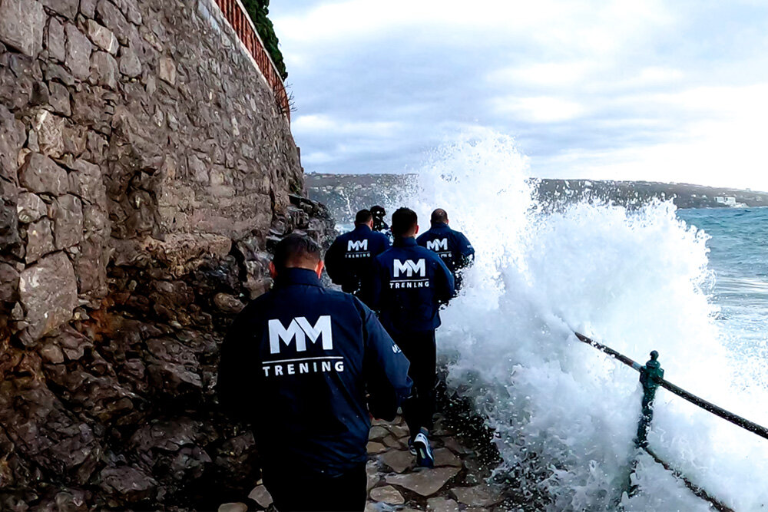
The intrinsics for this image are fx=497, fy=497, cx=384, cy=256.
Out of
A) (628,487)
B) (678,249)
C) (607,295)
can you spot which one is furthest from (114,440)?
(678,249)

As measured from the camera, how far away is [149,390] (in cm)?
320

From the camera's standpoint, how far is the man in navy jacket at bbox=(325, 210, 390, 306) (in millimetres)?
4840

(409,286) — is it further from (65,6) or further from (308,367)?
(65,6)

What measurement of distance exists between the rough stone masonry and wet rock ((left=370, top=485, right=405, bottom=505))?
0.81 meters

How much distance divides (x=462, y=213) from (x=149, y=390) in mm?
8508

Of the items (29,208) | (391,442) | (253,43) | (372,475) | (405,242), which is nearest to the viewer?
(29,208)

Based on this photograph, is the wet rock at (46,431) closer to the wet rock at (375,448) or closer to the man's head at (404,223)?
the wet rock at (375,448)

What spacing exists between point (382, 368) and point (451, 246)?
10.2 feet

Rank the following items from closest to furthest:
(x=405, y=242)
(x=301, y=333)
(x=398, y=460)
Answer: (x=301, y=333)
(x=405, y=242)
(x=398, y=460)

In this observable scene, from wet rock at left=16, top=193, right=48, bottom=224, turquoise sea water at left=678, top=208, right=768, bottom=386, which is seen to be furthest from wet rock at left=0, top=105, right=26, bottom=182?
turquoise sea water at left=678, top=208, right=768, bottom=386

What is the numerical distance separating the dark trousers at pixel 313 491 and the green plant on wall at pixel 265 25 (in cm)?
894

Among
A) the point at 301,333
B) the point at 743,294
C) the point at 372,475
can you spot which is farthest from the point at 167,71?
the point at 743,294

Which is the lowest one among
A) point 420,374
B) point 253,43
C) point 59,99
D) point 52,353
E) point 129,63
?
point 420,374

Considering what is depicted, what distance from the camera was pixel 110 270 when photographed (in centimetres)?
333
